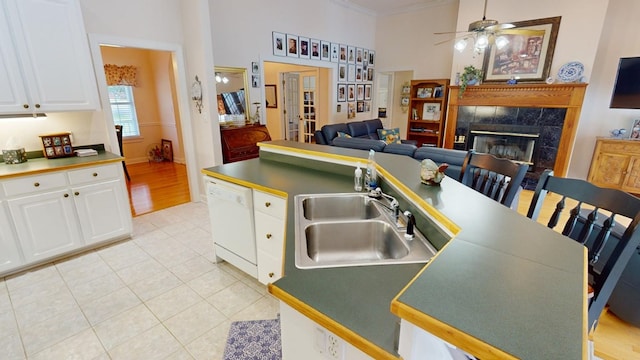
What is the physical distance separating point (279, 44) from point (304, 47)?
661 mm

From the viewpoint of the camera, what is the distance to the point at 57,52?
264 cm

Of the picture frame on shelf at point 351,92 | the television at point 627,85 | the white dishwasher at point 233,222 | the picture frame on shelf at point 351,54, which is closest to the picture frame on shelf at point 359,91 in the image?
the picture frame on shelf at point 351,92

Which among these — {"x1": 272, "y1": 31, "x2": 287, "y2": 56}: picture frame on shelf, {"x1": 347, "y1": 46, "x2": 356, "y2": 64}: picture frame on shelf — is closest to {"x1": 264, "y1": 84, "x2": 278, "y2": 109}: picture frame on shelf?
{"x1": 347, "y1": 46, "x2": 356, "y2": 64}: picture frame on shelf

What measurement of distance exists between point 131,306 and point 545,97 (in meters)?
6.31

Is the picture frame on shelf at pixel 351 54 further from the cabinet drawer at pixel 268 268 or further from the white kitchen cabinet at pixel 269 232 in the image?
the cabinet drawer at pixel 268 268

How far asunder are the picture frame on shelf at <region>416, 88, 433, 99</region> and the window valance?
642 centimetres

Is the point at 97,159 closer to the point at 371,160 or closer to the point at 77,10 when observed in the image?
the point at 77,10

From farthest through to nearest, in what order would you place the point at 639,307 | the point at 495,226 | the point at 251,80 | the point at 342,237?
the point at 251,80
the point at 639,307
the point at 342,237
the point at 495,226

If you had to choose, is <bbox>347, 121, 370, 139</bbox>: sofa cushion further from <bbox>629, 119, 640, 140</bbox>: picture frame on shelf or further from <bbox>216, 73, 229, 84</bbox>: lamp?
<bbox>629, 119, 640, 140</bbox>: picture frame on shelf

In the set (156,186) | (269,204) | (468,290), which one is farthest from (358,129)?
(468,290)

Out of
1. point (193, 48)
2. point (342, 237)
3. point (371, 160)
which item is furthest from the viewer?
point (193, 48)

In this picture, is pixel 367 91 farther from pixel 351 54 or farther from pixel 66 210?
pixel 66 210

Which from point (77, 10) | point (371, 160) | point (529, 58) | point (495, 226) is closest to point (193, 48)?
point (77, 10)

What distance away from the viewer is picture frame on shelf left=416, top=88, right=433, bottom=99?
6.65 m
